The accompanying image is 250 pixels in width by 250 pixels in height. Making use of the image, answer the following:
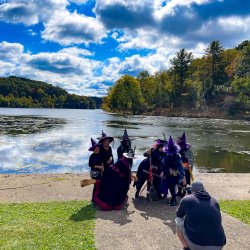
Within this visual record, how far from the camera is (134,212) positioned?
431 inches

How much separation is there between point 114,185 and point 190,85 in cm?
10940

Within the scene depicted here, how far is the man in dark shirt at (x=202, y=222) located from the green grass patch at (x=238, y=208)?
4342 millimetres

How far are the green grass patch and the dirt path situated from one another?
0.38m

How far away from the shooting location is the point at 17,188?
14383 millimetres

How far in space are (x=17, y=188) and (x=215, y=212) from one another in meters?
10.3

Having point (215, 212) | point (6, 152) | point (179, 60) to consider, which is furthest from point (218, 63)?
point (215, 212)

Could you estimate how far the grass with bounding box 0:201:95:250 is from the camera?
26.2ft

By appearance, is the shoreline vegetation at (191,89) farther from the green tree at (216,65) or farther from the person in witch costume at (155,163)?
the person in witch costume at (155,163)

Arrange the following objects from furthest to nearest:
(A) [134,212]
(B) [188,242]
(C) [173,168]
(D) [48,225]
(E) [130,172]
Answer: (C) [173,168], (E) [130,172], (A) [134,212], (D) [48,225], (B) [188,242]

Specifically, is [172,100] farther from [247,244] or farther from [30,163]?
[247,244]

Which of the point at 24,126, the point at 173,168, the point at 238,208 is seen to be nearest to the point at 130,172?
the point at 173,168

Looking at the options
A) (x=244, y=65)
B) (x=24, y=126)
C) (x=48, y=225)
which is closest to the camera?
(x=48, y=225)

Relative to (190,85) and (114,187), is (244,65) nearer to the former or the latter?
(190,85)

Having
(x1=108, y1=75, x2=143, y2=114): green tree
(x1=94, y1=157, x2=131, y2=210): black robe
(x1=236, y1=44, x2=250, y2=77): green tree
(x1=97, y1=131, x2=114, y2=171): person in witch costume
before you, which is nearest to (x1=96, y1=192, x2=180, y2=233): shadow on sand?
(x1=94, y1=157, x2=131, y2=210): black robe
